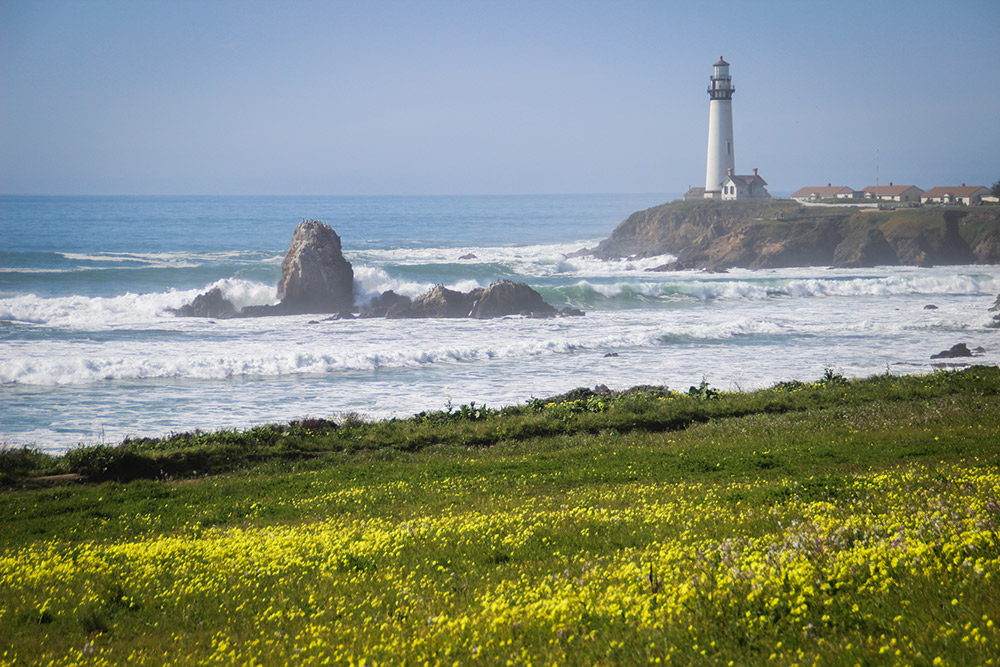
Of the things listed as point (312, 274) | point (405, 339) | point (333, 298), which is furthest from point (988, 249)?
point (312, 274)

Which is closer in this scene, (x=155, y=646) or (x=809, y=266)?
(x=155, y=646)

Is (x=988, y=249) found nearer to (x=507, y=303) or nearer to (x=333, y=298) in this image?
(x=507, y=303)

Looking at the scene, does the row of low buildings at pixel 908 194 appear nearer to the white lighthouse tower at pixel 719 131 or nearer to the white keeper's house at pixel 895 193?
the white keeper's house at pixel 895 193

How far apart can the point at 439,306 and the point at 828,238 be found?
2138 inches

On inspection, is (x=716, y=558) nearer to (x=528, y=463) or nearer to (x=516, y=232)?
(x=528, y=463)

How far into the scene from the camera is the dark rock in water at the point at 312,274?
5116cm

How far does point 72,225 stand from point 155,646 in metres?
133

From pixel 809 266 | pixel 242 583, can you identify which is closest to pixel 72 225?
pixel 809 266

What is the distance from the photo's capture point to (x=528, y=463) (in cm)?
1527

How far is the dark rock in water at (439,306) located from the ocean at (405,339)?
6.28 ft

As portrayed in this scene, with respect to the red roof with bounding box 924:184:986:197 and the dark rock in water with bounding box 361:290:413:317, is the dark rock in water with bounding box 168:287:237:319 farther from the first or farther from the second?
the red roof with bounding box 924:184:986:197

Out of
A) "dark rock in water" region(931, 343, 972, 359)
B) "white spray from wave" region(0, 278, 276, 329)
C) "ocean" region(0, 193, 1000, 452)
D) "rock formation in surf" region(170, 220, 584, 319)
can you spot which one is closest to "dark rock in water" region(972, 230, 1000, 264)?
A: "ocean" region(0, 193, 1000, 452)

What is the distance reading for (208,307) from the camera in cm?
5281

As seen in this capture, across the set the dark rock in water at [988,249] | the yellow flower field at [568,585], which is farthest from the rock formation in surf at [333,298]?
the dark rock in water at [988,249]
